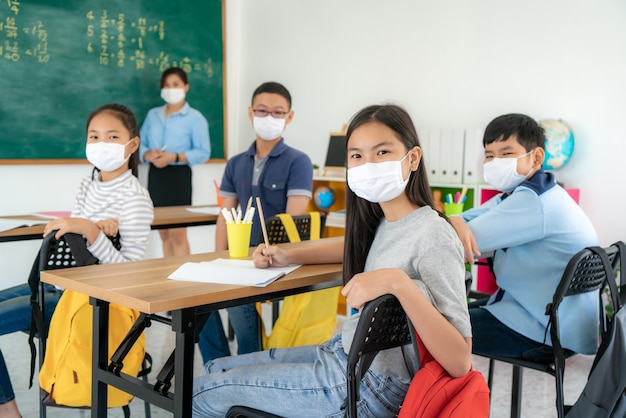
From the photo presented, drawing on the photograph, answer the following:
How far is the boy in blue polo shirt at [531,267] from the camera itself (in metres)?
2.08

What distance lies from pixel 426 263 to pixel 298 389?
39 cm

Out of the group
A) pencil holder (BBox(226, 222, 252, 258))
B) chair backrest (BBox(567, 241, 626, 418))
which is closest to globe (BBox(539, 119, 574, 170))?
chair backrest (BBox(567, 241, 626, 418))

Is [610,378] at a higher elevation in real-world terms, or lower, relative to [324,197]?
lower

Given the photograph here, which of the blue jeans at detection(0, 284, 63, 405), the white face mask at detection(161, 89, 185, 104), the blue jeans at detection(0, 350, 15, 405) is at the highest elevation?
the white face mask at detection(161, 89, 185, 104)

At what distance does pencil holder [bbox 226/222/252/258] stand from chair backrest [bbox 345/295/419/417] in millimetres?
784

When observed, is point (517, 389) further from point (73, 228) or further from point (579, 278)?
point (73, 228)

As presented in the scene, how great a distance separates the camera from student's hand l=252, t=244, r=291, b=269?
6.18 ft

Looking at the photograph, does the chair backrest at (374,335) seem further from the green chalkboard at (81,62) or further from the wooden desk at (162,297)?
the green chalkboard at (81,62)

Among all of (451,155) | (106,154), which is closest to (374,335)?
(106,154)

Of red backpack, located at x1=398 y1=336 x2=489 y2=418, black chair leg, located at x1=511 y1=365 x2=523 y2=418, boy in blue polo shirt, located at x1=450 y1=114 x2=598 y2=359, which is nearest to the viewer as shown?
red backpack, located at x1=398 y1=336 x2=489 y2=418

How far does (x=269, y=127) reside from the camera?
3.07 meters

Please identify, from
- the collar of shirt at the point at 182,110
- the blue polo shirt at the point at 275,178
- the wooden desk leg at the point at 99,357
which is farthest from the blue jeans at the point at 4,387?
the collar of shirt at the point at 182,110

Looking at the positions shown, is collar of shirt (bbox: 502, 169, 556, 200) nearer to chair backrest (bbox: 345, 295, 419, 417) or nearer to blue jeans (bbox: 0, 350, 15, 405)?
chair backrest (bbox: 345, 295, 419, 417)

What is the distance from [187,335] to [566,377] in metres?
2.43
